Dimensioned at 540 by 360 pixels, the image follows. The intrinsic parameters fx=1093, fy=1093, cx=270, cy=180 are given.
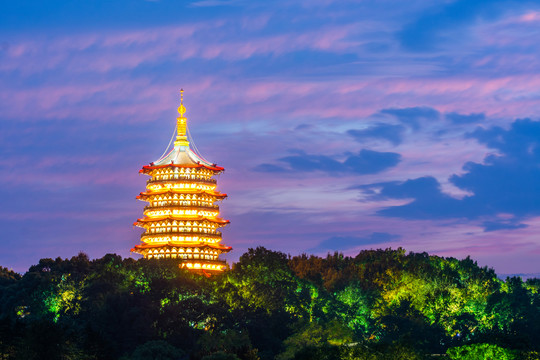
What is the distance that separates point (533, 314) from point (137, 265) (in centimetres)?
4304

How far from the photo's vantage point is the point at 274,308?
106875 millimetres

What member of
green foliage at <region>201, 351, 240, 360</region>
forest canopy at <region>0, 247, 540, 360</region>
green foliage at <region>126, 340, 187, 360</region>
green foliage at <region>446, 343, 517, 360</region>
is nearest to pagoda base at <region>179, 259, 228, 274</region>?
forest canopy at <region>0, 247, 540, 360</region>

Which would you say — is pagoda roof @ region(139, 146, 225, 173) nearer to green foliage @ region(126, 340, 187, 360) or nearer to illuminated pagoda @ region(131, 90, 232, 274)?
illuminated pagoda @ region(131, 90, 232, 274)

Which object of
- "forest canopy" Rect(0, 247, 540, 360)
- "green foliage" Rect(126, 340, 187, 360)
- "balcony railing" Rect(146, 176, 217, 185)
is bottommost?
"green foliage" Rect(126, 340, 187, 360)

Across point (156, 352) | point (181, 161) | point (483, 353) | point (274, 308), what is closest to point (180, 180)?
point (181, 161)

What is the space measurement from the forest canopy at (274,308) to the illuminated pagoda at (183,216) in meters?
9.76

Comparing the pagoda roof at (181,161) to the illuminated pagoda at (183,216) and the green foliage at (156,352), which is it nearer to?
the illuminated pagoda at (183,216)

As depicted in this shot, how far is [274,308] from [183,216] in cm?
2218

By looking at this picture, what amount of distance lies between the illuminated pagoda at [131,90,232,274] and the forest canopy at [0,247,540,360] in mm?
9756

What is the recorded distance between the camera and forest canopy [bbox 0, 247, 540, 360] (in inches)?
3661

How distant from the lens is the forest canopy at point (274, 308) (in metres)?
93.0

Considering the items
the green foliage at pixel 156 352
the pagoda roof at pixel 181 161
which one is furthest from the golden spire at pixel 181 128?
the green foliage at pixel 156 352

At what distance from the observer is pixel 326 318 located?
10994 cm

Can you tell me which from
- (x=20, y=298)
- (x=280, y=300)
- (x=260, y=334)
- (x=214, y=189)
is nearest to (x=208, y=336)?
(x=260, y=334)
